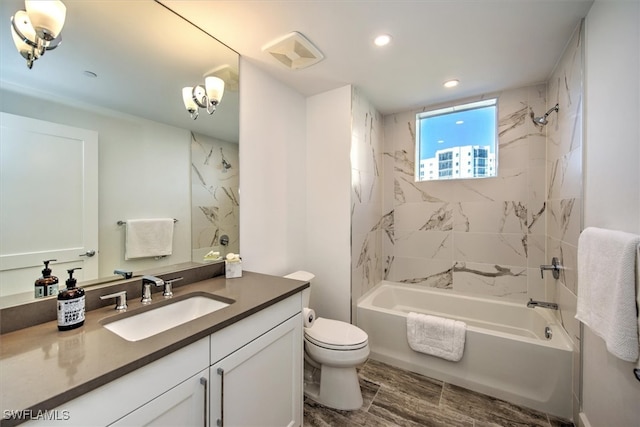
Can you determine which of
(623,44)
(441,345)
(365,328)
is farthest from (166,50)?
(441,345)

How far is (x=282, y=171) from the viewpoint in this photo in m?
2.24

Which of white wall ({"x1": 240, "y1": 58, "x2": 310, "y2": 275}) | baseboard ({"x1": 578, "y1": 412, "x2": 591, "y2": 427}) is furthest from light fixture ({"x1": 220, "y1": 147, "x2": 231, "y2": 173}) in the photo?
baseboard ({"x1": 578, "y1": 412, "x2": 591, "y2": 427})

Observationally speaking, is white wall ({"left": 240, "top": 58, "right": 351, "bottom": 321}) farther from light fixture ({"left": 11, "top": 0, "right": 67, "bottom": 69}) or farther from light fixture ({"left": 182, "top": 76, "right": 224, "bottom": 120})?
light fixture ({"left": 11, "top": 0, "right": 67, "bottom": 69})

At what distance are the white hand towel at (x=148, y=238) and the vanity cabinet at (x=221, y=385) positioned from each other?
71cm

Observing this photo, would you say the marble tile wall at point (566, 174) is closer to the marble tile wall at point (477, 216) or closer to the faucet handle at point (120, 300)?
the marble tile wall at point (477, 216)

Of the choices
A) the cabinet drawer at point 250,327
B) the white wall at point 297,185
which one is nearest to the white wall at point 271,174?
the white wall at point 297,185

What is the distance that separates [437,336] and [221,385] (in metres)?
1.69

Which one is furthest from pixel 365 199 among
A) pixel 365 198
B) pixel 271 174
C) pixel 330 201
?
pixel 271 174

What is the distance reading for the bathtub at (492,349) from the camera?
5.56ft

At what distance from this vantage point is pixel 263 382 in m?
1.22

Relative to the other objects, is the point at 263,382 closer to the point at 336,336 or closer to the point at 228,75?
the point at 336,336

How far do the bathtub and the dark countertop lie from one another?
1.56m

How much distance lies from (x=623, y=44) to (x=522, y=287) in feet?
6.48

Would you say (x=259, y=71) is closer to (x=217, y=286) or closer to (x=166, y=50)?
(x=166, y=50)
